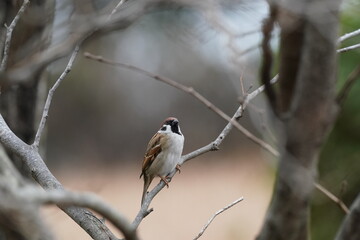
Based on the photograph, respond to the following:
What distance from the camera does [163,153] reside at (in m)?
4.70

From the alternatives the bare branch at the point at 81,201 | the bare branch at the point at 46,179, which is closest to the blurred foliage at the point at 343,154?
the bare branch at the point at 46,179

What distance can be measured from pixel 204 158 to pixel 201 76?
178cm

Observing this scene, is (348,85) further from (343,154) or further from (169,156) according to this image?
(343,154)

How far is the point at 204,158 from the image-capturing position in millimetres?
15234

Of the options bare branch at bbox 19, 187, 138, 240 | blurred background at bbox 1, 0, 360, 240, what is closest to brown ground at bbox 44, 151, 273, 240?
blurred background at bbox 1, 0, 360, 240

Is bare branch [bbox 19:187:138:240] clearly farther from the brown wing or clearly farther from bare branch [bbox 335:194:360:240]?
the brown wing

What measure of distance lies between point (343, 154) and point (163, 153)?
118cm

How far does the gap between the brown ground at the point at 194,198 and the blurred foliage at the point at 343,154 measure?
12.0ft

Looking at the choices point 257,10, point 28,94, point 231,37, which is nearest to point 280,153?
point 231,37

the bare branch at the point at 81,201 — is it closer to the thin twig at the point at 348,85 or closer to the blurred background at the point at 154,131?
the thin twig at the point at 348,85

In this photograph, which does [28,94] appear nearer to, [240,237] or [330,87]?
[330,87]

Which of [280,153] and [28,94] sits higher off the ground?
[280,153]

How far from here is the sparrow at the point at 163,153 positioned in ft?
15.0

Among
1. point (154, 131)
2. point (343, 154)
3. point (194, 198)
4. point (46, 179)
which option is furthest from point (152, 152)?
point (154, 131)
